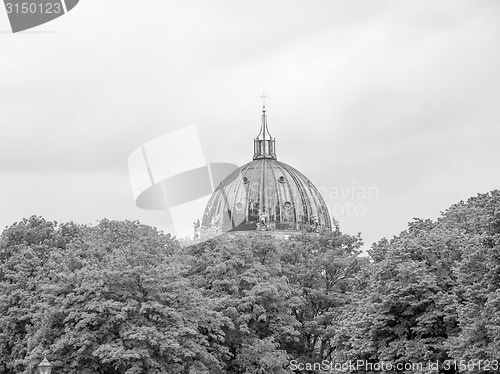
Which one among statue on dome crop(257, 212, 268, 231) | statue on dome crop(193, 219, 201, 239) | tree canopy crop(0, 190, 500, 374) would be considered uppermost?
statue on dome crop(257, 212, 268, 231)

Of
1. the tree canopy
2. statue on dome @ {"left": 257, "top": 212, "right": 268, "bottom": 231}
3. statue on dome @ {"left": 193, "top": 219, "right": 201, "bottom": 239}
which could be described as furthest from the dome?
the tree canopy

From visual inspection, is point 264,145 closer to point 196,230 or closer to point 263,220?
point 263,220

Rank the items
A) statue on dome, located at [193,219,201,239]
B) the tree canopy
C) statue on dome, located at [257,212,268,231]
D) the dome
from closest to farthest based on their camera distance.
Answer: the tree canopy, statue on dome, located at [193,219,201,239], statue on dome, located at [257,212,268,231], the dome

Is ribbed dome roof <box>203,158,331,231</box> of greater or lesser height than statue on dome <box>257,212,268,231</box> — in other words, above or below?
above

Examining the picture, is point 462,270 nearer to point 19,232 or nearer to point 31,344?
point 31,344

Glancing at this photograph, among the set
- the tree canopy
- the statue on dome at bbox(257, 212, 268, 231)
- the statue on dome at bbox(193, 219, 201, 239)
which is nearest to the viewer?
the tree canopy

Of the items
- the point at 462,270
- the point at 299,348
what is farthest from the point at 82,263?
the point at 462,270

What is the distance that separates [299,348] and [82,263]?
16.0 m

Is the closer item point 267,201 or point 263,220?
point 263,220

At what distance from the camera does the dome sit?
170375mm

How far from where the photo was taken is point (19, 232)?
2655 inches

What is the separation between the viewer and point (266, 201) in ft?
566

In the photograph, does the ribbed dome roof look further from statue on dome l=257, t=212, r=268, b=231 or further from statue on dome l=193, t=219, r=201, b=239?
statue on dome l=193, t=219, r=201, b=239

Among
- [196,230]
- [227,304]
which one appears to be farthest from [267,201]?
[227,304]
